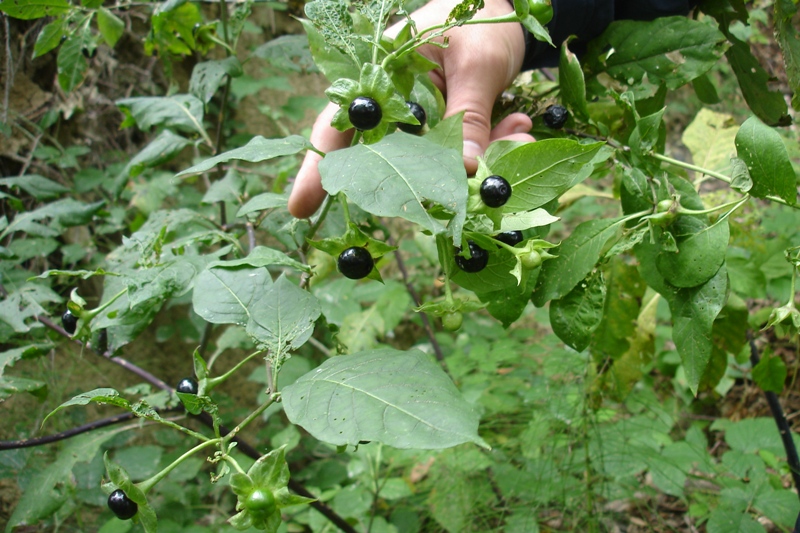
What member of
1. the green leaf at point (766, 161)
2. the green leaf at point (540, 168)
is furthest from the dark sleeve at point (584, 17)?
the green leaf at point (540, 168)

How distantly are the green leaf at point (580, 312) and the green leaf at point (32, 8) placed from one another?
144cm

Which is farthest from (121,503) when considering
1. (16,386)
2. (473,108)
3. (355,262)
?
(473,108)

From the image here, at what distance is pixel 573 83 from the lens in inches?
38.0

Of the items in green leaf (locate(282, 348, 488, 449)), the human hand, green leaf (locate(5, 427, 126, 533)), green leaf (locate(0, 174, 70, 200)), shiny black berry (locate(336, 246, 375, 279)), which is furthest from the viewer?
green leaf (locate(0, 174, 70, 200))

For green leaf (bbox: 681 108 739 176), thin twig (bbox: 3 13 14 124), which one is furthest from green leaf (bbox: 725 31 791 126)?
thin twig (bbox: 3 13 14 124)

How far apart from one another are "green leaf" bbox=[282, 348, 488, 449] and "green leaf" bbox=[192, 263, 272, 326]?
19 centimetres

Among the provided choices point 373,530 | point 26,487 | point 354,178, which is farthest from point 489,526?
point 354,178

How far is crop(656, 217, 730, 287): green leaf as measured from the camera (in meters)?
0.80

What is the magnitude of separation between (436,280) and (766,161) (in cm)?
65

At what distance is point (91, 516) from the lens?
2.02 metres

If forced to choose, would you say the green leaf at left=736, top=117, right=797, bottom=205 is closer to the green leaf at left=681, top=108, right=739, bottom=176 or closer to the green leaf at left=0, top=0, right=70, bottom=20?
the green leaf at left=681, top=108, right=739, bottom=176

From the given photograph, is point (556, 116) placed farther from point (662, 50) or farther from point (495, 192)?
point (495, 192)

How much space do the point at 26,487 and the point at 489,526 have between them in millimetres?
1261

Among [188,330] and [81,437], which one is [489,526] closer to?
[81,437]
